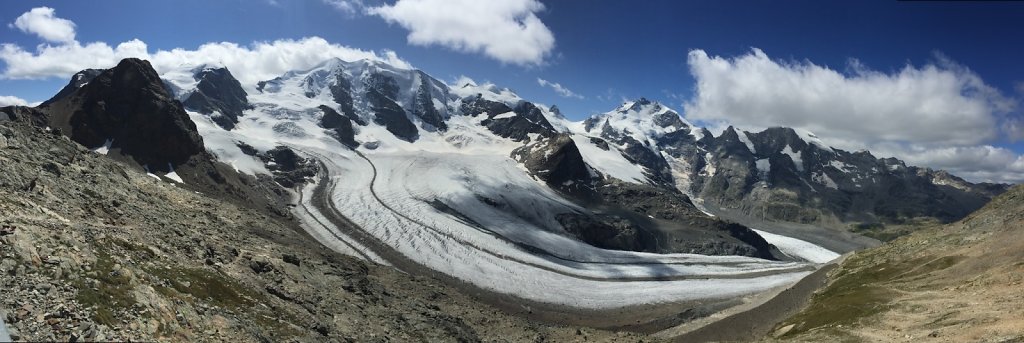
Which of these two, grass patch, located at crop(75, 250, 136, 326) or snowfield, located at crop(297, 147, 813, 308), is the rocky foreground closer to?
grass patch, located at crop(75, 250, 136, 326)

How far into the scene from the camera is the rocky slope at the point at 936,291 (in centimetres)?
5172

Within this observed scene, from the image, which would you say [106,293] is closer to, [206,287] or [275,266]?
[206,287]

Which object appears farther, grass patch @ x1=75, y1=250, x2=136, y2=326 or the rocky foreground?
the rocky foreground

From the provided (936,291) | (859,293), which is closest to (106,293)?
(936,291)

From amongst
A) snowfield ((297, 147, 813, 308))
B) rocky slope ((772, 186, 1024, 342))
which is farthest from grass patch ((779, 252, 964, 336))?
snowfield ((297, 147, 813, 308))

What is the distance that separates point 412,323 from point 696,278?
112757mm

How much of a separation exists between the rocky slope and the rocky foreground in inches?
1034

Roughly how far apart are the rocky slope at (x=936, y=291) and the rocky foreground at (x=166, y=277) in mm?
26272

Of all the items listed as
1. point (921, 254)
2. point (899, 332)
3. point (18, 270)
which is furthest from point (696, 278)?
point (18, 270)

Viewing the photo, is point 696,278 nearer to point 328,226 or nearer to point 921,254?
point 921,254

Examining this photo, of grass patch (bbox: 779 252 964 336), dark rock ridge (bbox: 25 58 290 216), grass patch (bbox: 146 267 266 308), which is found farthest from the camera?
dark rock ridge (bbox: 25 58 290 216)

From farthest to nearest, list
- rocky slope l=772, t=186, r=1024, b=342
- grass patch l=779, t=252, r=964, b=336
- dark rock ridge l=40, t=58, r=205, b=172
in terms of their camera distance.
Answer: dark rock ridge l=40, t=58, r=205, b=172 → grass patch l=779, t=252, r=964, b=336 → rocky slope l=772, t=186, r=1024, b=342

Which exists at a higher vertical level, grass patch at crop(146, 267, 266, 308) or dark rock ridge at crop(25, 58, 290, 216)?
dark rock ridge at crop(25, 58, 290, 216)

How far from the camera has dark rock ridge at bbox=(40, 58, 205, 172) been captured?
175375 mm
